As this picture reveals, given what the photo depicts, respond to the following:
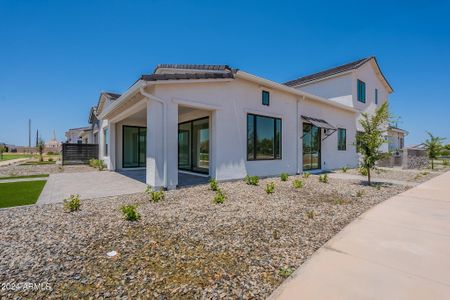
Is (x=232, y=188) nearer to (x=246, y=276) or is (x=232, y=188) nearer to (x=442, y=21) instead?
(x=246, y=276)

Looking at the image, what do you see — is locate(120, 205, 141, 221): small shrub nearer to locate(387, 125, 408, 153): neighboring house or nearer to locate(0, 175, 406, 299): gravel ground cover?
locate(0, 175, 406, 299): gravel ground cover

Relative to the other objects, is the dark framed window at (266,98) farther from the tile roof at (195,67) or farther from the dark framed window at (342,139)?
the dark framed window at (342,139)

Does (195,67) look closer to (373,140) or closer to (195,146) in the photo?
(195,146)

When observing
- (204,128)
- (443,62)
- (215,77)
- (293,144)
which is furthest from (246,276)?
(443,62)

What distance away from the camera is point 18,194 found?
25.1 feet

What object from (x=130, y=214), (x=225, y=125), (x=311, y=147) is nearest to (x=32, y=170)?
(x=225, y=125)

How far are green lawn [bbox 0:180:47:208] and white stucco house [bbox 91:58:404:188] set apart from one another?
384 centimetres

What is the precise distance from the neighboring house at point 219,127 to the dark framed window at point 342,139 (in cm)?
16

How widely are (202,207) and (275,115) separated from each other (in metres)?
7.78

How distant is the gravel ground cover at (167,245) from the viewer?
2709 mm

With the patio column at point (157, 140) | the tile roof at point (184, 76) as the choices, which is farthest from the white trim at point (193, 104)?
the tile roof at point (184, 76)

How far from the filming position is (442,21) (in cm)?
1340

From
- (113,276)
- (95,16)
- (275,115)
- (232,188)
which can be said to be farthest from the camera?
(275,115)

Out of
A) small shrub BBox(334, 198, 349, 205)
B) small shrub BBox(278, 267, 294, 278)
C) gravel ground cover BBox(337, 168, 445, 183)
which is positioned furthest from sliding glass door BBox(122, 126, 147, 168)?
gravel ground cover BBox(337, 168, 445, 183)
